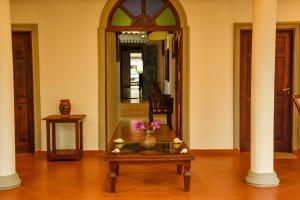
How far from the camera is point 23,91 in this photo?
7508 mm

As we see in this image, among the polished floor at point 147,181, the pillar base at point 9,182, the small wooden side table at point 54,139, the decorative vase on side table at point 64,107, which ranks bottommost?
the polished floor at point 147,181

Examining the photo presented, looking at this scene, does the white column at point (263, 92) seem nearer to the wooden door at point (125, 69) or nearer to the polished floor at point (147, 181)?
the polished floor at point (147, 181)

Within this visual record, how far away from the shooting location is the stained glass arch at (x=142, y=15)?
24.2 ft

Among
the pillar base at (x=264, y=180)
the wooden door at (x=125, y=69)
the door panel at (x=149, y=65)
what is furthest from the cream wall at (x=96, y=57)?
the wooden door at (x=125, y=69)

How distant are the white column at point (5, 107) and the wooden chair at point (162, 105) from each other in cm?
478

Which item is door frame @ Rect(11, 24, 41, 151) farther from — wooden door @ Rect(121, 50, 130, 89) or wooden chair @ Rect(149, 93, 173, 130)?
wooden door @ Rect(121, 50, 130, 89)

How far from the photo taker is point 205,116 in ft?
24.2

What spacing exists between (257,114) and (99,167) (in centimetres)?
251

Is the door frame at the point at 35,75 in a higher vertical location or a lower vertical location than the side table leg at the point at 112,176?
higher

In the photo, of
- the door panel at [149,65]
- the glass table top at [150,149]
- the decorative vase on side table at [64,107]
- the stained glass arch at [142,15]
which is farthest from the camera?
the door panel at [149,65]

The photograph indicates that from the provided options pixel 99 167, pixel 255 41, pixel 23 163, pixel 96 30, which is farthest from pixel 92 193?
pixel 96 30

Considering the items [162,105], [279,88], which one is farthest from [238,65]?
[162,105]

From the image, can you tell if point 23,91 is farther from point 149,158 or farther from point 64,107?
point 149,158

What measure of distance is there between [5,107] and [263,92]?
3116 mm
